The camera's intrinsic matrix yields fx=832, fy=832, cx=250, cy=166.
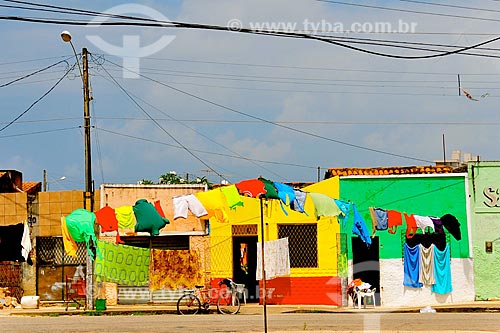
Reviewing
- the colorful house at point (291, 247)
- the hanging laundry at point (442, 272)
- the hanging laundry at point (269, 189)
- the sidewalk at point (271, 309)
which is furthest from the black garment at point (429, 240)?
the hanging laundry at point (269, 189)

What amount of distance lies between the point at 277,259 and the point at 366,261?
12.0 ft

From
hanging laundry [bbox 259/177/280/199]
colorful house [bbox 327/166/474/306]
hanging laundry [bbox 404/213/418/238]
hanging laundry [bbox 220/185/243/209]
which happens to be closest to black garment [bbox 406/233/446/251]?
colorful house [bbox 327/166/474/306]

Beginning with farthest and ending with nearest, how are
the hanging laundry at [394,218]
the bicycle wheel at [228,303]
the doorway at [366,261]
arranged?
the doorway at [366,261] → the bicycle wheel at [228,303] → the hanging laundry at [394,218]

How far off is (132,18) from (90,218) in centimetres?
892

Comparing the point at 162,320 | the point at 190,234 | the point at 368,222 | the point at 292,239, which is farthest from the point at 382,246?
the point at 162,320

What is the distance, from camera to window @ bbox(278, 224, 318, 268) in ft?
101

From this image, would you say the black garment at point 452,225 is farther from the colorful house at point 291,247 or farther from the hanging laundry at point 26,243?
the hanging laundry at point 26,243

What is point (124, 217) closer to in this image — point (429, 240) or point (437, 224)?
point (437, 224)

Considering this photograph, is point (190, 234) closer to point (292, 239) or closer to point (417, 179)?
point (292, 239)

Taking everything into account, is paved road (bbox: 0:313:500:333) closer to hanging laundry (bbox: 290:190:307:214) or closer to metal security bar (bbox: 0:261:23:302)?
hanging laundry (bbox: 290:190:307:214)

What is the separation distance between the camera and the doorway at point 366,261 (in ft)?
102

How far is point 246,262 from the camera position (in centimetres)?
3203

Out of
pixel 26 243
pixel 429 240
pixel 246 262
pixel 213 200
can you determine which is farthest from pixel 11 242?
pixel 429 240

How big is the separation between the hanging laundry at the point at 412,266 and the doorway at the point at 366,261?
1042 millimetres
